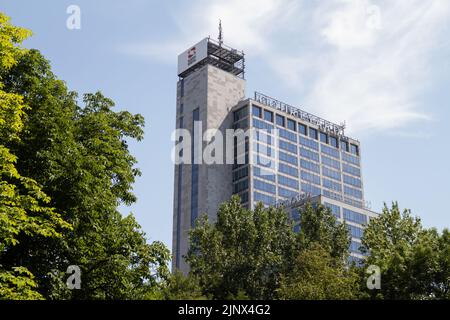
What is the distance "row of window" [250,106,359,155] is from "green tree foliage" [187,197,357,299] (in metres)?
90.2

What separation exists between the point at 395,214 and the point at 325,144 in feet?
376

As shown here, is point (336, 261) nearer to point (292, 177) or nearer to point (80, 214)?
point (80, 214)

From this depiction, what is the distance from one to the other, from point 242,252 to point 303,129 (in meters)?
106

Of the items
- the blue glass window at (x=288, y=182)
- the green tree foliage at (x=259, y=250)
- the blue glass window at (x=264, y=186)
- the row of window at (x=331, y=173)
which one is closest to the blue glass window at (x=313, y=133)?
the row of window at (x=331, y=173)

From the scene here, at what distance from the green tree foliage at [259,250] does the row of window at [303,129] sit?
296ft

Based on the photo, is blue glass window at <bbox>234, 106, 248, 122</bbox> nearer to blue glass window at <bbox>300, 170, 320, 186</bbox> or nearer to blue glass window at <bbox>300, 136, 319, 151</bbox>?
blue glass window at <bbox>300, 136, 319, 151</bbox>

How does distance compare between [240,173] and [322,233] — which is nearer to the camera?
[322,233]

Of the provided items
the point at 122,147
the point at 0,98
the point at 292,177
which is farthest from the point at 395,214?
the point at 292,177

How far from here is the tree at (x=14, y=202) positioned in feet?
63.2

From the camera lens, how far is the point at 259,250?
5269cm

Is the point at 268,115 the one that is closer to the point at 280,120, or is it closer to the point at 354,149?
the point at 280,120

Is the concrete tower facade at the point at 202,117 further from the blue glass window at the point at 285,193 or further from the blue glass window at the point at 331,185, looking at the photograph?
the blue glass window at the point at 331,185

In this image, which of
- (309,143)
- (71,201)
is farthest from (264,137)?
(71,201)
